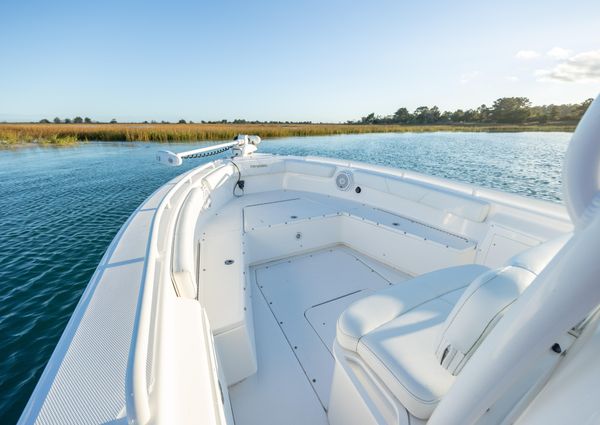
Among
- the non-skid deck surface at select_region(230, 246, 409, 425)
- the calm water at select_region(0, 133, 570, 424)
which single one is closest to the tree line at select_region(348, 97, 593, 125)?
the calm water at select_region(0, 133, 570, 424)

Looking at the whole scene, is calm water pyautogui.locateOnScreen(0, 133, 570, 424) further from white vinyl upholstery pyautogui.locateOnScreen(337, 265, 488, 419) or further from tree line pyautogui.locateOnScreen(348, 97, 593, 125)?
tree line pyautogui.locateOnScreen(348, 97, 593, 125)

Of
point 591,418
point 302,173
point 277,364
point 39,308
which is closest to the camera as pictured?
point 591,418

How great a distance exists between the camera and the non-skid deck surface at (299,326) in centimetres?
137

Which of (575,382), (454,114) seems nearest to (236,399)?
(575,382)

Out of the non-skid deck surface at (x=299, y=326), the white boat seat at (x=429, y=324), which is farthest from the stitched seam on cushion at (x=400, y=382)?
the non-skid deck surface at (x=299, y=326)

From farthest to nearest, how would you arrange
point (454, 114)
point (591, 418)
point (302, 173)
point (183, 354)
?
point (454, 114) < point (302, 173) < point (183, 354) < point (591, 418)

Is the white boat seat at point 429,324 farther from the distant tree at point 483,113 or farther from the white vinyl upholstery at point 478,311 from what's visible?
the distant tree at point 483,113

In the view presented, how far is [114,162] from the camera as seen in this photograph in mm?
9789

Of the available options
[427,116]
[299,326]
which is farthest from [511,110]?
[299,326]

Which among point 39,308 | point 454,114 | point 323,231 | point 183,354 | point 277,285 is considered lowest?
point 39,308

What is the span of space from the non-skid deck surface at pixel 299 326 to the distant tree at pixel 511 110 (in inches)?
1653

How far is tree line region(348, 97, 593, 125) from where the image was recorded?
28469 mm

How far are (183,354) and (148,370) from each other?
234 mm

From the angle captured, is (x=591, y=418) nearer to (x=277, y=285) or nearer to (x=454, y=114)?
(x=277, y=285)
